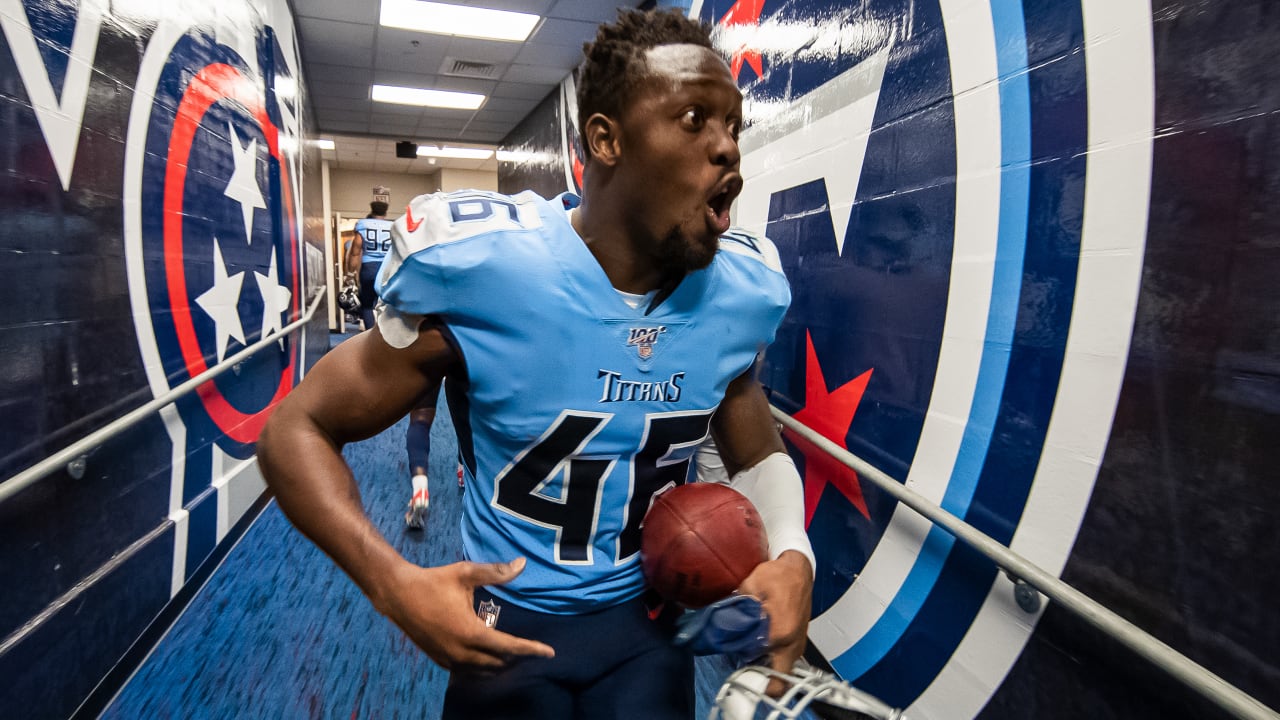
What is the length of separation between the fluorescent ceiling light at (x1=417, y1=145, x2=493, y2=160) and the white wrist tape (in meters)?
10.0

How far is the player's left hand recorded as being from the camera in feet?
3.07

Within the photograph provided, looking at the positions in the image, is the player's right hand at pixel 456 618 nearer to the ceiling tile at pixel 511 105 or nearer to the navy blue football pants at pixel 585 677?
the navy blue football pants at pixel 585 677

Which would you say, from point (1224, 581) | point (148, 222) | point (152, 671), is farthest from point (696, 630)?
point (148, 222)

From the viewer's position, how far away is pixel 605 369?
102 centimetres

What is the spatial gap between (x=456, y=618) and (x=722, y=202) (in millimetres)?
717

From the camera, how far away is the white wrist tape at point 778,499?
1.09 metres

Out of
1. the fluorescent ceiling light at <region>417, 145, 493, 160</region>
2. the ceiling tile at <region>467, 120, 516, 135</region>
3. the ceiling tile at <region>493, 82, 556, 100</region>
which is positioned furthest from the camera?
the fluorescent ceiling light at <region>417, 145, 493, 160</region>

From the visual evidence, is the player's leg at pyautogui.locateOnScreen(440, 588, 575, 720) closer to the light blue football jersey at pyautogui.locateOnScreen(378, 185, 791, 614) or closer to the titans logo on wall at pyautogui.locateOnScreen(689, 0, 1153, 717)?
the light blue football jersey at pyautogui.locateOnScreen(378, 185, 791, 614)

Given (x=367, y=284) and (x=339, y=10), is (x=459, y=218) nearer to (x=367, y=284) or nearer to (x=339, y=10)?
(x=367, y=284)

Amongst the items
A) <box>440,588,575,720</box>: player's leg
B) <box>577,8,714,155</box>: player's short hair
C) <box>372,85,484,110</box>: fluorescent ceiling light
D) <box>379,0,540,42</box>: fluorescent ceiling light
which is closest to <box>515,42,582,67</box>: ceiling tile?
<box>379,0,540,42</box>: fluorescent ceiling light

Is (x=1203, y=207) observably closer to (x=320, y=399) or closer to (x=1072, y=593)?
(x=1072, y=593)

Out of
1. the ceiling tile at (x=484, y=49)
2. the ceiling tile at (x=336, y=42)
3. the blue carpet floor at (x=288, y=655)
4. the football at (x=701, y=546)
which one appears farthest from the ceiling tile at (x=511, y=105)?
the football at (x=701, y=546)

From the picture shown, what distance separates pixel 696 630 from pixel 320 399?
655mm

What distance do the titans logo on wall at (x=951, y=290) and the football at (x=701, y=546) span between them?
652mm
